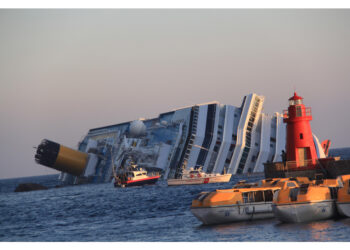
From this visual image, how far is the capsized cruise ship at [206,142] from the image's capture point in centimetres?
8575

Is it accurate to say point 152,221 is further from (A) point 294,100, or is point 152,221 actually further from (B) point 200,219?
(A) point 294,100

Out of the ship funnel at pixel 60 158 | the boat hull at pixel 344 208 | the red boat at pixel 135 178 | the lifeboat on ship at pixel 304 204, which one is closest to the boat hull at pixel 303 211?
the lifeboat on ship at pixel 304 204

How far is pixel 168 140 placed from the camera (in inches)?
3509

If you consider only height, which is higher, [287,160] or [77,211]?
[287,160]

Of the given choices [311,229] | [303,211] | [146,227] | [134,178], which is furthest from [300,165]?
[134,178]

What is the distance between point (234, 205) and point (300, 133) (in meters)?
14.3

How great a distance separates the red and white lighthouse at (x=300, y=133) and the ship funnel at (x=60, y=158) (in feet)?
184

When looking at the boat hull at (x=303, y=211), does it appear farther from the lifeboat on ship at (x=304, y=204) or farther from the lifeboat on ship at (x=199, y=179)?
the lifeboat on ship at (x=199, y=179)

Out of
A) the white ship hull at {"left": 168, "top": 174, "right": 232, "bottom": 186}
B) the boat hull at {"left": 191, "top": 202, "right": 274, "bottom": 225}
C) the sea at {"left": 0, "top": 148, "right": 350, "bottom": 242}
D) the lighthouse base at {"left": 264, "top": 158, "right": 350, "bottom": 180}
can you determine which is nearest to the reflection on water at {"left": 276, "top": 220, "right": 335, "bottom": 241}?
the sea at {"left": 0, "top": 148, "right": 350, "bottom": 242}

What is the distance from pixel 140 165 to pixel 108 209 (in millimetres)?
40139

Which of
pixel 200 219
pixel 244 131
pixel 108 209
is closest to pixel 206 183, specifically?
pixel 244 131

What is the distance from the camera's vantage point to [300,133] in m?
43.2

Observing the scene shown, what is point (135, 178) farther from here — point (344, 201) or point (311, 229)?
point (311, 229)

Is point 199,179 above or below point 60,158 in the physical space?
below
